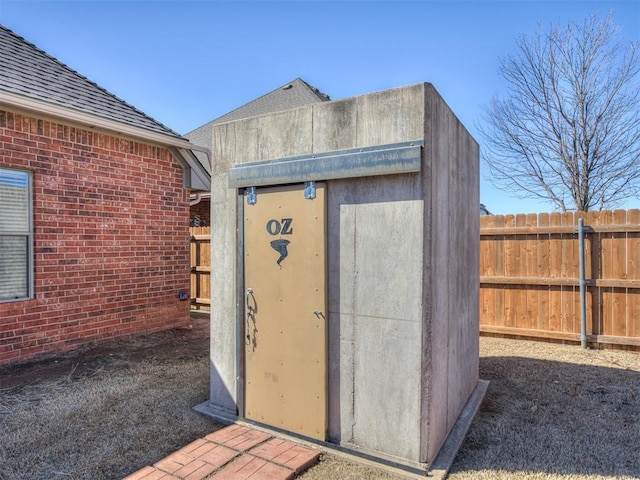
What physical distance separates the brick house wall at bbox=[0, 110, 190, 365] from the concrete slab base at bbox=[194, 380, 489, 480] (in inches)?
122

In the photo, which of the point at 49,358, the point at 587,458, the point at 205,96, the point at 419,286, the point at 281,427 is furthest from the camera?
the point at 205,96

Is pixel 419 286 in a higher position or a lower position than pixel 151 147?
lower

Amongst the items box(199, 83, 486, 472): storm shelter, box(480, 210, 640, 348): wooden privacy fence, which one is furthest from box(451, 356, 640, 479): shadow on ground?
box(480, 210, 640, 348): wooden privacy fence

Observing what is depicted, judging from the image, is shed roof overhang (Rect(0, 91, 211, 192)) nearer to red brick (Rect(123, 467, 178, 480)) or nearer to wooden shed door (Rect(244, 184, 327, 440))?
wooden shed door (Rect(244, 184, 327, 440))

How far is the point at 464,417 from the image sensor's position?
367 centimetres

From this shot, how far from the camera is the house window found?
5.02 meters

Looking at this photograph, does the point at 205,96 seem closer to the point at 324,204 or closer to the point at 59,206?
the point at 59,206

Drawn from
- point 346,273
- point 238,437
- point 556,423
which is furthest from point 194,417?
point 556,423

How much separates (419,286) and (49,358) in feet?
17.5

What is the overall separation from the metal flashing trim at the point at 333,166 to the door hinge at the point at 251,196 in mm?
48

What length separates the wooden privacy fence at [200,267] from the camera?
958 cm

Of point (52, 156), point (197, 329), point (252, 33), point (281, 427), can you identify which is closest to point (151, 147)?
point (52, 156)

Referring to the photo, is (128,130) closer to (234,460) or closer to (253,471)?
(234,460)

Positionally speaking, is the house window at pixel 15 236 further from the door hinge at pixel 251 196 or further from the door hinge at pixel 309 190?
the door hinge at pixel 309 190
